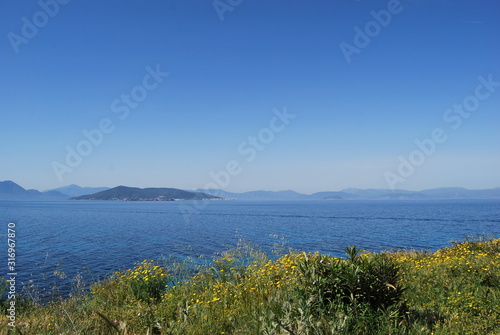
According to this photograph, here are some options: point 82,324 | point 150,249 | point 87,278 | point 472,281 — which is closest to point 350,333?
point 82,324

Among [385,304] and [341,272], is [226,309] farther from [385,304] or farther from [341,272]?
[385,304]

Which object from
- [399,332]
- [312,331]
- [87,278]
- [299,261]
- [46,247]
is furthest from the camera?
[46,247]

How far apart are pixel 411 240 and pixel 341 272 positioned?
126 ft

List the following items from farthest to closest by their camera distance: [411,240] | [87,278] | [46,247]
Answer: [411,240]
[46,247]
[87,278]

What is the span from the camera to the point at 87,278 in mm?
19484

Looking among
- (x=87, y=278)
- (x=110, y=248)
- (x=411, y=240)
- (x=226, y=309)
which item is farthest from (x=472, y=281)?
(x=411, y=240)

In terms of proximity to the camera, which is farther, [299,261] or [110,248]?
[110,248]

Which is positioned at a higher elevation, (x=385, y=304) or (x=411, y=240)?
(x=385, y=304)

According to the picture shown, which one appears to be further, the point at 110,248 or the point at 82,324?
the point at 110,248

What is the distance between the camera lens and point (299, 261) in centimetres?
612

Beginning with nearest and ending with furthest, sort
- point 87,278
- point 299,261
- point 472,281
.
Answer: point 299,261
point 472,281
point 87,278

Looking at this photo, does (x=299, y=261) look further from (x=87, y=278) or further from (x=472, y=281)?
(x=87, y=278)

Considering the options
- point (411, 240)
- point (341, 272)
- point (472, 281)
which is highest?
point (341, 272)

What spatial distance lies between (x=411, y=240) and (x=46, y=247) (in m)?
41.4
